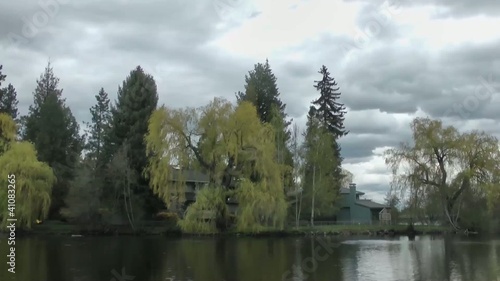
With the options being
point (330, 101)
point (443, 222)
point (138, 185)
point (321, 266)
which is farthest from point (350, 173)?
point (321, 266)

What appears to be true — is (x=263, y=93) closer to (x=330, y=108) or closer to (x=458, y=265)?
(x=330, y=108)

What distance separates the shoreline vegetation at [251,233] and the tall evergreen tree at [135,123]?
11.5ft

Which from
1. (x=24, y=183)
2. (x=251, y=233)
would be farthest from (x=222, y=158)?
(x=24, y=183)

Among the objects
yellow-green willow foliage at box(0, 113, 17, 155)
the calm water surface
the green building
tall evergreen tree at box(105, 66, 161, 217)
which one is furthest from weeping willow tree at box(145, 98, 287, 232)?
the green building

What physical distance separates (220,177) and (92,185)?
44.4 ft

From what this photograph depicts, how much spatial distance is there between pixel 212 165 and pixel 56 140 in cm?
2415

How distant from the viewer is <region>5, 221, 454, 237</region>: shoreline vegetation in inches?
2128

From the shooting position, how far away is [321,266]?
2539 cm

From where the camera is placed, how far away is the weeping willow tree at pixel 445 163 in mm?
57625

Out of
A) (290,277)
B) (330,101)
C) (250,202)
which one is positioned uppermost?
(330,101)

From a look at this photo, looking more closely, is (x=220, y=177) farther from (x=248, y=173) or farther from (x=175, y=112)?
(x=175, y=112)

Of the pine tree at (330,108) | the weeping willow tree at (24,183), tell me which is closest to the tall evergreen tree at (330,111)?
the pine tree at (330,108)

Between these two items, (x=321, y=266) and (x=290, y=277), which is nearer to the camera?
(x=290, y=277)

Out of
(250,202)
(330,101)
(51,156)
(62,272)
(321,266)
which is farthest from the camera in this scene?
(330,101)
